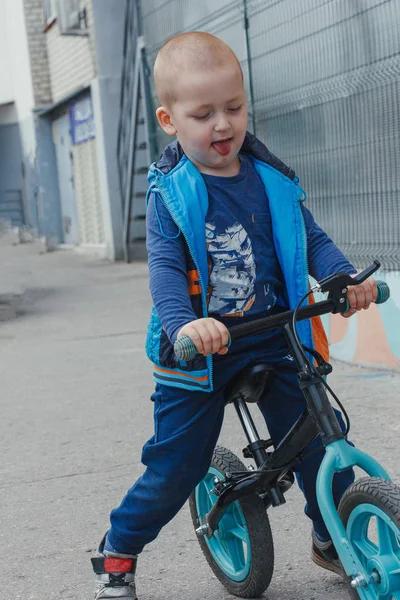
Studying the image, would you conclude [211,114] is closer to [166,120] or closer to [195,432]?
[166,120]

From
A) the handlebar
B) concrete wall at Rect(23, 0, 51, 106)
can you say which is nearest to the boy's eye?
the handlebar

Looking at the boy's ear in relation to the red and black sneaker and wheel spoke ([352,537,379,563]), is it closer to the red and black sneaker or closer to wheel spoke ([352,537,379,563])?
wheel spoke ([352,537,379,563])

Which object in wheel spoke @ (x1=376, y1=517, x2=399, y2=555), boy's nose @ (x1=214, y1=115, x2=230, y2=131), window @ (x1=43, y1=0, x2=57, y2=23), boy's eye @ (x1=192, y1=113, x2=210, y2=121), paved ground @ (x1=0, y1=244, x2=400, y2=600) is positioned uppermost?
window @ (x1=43, y1=0, x2=57, y2=23)

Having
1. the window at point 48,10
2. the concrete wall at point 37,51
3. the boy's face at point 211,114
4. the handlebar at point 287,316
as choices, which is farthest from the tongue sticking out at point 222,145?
the concrete wall at point 37,51

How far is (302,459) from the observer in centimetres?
284

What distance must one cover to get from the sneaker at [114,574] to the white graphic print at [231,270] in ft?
2.81

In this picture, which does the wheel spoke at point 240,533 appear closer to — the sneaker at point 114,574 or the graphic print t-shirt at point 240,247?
the sneaker at point 114,574

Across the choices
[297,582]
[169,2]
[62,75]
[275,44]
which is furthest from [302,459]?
[62,75]

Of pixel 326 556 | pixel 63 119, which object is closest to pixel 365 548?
pixel 326 556

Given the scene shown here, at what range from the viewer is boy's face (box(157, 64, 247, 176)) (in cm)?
263

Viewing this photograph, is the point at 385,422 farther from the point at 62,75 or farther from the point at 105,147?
the point at 62,75

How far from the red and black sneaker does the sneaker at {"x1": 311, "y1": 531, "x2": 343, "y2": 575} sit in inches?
22.7

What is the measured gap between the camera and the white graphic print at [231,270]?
2785 mm

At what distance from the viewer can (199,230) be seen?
2738 mm
